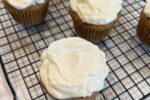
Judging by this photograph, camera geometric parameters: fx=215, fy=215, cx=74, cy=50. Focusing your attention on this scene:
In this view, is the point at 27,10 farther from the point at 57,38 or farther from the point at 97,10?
the point at 97,10

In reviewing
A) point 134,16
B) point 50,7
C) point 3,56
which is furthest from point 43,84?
point 134,16

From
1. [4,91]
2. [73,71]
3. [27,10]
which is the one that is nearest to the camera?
[73,71]

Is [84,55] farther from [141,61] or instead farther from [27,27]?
[27,27]

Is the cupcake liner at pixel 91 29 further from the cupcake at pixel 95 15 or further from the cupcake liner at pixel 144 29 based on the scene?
the cupcake liner at pixel 144 29

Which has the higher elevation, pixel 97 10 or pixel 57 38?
pixel 97 10

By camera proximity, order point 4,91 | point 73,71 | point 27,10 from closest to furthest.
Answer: point 73,71
point 4,91
point 27,10

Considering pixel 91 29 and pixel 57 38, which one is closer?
pixel 91 29

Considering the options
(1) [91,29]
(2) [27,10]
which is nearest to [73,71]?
(1) [91,29]
